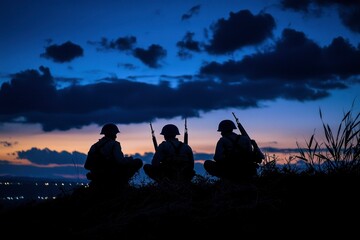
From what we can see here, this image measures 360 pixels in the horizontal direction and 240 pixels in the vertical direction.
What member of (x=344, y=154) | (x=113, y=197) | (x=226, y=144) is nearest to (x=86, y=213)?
(x=113, y=197)

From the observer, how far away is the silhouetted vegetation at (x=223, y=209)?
4141 mm

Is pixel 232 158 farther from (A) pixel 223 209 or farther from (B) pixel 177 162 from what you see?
(A) pixel 223 209

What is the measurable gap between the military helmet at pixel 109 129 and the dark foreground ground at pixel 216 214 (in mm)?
6903

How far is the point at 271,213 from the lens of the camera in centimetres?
447

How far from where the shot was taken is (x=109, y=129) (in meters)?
13.1

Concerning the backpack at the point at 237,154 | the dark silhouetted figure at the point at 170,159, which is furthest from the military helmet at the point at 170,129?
the backpack at the point at 237,154

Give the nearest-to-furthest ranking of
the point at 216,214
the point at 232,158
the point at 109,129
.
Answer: the point at 216,214 < the point at 232,158 < the point at 109,129

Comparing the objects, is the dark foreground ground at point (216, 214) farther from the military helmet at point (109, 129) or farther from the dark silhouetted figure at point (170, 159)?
the military helmet at point (109, 129)

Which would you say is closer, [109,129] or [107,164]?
[107,164]

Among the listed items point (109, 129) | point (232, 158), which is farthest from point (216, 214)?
point (109, 129)

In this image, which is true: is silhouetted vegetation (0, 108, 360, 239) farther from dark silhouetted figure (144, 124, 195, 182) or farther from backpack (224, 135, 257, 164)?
dark silhouetted figure (144, 124, 195, 182)

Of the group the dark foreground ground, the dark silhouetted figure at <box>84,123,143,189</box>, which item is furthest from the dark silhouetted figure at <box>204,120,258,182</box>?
the dark foreground ground

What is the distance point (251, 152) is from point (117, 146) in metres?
4.59

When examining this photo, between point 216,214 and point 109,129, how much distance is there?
9.11 metres
